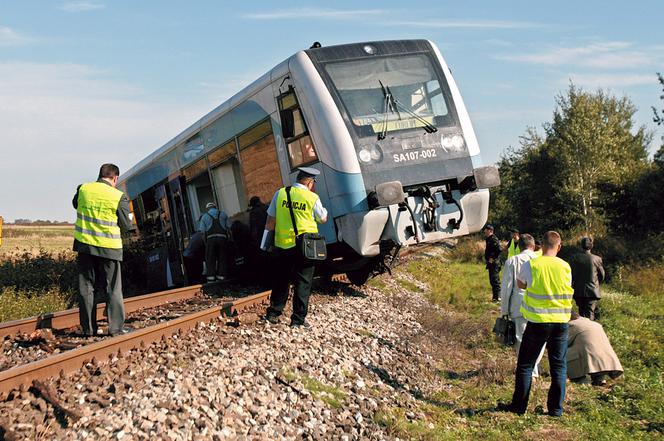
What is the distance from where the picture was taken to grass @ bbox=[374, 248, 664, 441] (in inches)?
250

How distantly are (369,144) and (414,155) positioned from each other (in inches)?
26.9

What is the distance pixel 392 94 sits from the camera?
32.4ft

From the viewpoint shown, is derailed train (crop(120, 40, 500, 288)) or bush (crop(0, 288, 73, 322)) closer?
derailed train (crop(120, 40, 500, 288))

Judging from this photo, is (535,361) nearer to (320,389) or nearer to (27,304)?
(320,389)

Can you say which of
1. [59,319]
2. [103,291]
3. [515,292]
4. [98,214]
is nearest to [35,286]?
[59,319]

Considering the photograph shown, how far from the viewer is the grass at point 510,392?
6.35 m

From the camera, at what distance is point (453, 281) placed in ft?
54.5

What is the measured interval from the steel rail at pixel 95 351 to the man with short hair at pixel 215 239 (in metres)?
3.36

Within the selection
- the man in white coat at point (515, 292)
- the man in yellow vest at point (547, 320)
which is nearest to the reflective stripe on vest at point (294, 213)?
the man in white coat at point (515, 292)

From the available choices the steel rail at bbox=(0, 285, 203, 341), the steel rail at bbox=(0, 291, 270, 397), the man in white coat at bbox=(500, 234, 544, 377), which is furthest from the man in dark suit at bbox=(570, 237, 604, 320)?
the steel rail at bbox=(0, 285, 203, 341)

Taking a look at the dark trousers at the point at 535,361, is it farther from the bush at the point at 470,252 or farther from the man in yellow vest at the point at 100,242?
the bush at the point at 470,252

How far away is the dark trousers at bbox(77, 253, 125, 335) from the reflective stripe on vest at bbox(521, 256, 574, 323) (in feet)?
13.9

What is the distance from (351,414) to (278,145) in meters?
5.27

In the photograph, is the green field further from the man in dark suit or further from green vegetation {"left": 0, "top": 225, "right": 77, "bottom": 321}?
the man in dark suit
